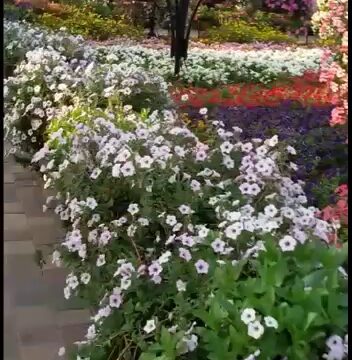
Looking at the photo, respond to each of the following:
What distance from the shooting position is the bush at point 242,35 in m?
12.2

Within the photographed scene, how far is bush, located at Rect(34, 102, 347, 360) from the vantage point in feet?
4.88

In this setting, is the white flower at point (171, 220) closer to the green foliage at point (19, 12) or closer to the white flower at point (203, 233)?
the white flower at point (203, 233)

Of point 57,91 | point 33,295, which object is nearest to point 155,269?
point 33,295

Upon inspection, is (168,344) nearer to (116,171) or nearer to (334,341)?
(334,341)

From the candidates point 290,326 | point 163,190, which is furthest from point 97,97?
point 290,326

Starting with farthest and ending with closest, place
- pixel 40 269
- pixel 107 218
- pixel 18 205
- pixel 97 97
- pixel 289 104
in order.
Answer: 1. pixel 289 104
2. pixel 18 205
3. pixel 97 97
4. pixel 40 269
5. pixel 107 218

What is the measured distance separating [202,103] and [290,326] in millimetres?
4736

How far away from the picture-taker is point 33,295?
326 centimetres

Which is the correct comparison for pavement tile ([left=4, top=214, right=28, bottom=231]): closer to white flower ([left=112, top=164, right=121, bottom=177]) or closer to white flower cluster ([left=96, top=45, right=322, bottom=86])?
white flower ([left=112, top=164, right=121, bottom=177])

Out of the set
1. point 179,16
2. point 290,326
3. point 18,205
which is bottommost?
point 18,205

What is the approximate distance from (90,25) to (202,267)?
1088 cm

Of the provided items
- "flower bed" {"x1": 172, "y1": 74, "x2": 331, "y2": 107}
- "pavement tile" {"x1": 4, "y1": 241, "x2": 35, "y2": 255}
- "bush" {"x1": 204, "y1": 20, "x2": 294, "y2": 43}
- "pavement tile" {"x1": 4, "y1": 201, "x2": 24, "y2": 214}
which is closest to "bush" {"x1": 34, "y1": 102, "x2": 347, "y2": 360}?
"pavement tile" {"x1": 4, "y1": 241, "x2": 35, "y2": 255}

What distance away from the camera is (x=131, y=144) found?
2.72 m

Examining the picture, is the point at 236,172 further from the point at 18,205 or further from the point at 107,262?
the point at 18,205
